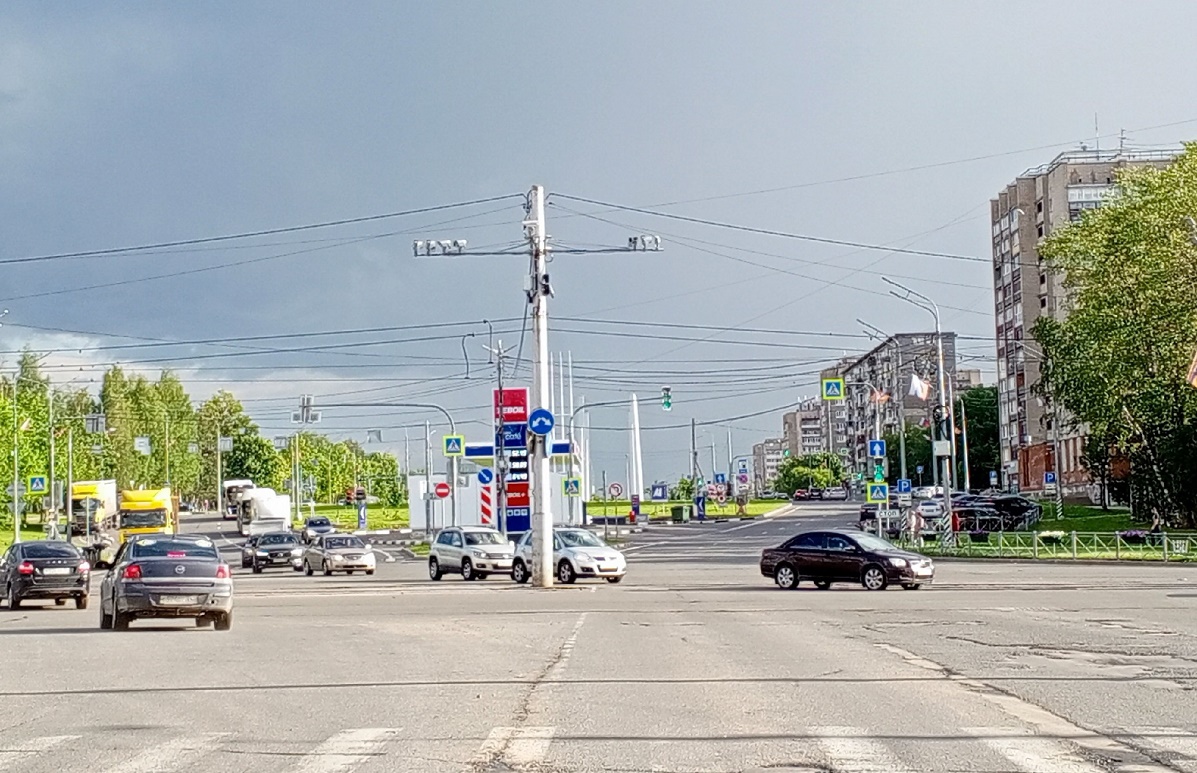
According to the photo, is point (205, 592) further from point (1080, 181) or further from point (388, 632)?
point (1080, 181)

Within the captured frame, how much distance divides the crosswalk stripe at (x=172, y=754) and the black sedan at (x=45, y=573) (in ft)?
72.5

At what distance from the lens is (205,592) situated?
2377 cm

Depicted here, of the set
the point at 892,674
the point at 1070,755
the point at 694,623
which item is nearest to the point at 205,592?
the point at 694,623

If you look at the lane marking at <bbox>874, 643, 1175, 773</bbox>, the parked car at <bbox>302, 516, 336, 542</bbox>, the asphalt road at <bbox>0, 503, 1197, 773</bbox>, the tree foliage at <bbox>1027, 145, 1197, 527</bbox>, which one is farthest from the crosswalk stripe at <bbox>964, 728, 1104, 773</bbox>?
the parked car at <bbox>302, 516, 336, 542</bbox>

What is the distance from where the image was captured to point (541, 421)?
123ft

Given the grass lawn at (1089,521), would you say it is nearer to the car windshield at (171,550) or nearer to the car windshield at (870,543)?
the car windshield at (870,543)

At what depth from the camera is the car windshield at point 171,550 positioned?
23844 millimetres

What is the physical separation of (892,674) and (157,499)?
6453 cm

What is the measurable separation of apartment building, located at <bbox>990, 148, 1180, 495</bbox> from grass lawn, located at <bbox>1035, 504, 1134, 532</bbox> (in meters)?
17.9

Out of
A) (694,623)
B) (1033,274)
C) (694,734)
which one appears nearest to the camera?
(694,734)

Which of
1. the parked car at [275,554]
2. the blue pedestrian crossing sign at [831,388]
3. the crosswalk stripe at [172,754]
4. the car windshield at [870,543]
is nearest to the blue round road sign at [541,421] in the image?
the car windshield at [870,543]

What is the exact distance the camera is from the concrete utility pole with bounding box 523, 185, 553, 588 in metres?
37.4

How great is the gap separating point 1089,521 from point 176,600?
195ft

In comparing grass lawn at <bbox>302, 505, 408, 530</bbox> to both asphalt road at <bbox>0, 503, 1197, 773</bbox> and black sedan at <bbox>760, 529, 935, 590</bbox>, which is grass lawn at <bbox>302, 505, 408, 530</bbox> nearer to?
black sedan at <bbox>760, 529, 935, 590</bbox>
